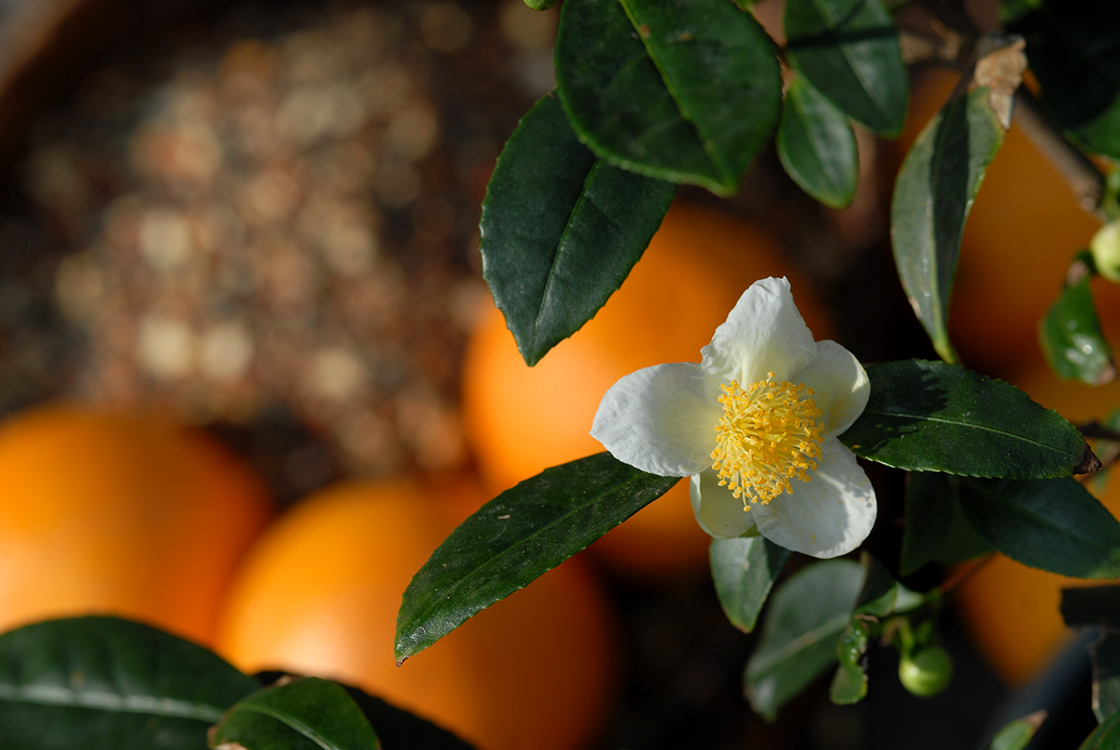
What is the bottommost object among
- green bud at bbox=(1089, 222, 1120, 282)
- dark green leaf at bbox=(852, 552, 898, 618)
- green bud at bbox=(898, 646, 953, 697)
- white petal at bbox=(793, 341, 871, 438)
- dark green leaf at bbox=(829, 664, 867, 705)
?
green bud at bbox=(898, 646, 953, 697)

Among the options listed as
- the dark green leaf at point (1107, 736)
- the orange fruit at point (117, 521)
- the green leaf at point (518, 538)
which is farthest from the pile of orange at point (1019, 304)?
the orange fruit at point (117, 521)

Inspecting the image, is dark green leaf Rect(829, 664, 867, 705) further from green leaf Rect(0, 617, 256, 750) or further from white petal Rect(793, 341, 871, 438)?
green leaf Rect(0, 617, 256, 750)

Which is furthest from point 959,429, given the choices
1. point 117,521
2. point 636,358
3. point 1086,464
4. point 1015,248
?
point 117,521

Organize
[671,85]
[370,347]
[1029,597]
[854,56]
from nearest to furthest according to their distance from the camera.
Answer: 1. [671,85]
2. [854,56]
3. [1029,597]
4. [370,347]

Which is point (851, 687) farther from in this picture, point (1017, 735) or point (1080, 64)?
point (1080, 64)

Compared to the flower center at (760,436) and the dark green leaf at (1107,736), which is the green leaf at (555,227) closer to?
the flower center at (760,436)

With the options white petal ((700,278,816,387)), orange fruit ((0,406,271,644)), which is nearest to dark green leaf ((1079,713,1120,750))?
white petal ((700,278,816,387))

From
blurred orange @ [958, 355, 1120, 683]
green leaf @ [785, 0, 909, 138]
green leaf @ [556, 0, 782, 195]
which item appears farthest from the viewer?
blurred orange @ [958, 355, 1120, 683]
